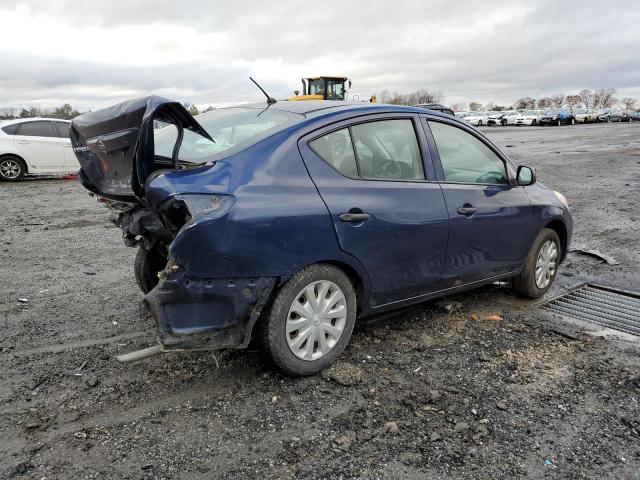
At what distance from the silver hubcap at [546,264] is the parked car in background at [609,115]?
67.2m

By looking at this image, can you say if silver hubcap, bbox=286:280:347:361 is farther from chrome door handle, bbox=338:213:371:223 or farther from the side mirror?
the side mirror

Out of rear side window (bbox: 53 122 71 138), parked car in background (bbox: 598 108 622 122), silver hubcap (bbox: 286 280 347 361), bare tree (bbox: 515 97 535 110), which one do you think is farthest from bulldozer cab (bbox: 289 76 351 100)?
bare tree (bbox: 515 97 535 110)

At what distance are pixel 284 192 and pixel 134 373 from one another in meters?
1.55

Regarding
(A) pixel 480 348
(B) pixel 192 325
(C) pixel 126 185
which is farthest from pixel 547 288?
(C) pixel 126 185

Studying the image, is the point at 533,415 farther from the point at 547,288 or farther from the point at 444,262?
the point at 547,288

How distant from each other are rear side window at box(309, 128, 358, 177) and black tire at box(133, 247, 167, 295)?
5.60 feet

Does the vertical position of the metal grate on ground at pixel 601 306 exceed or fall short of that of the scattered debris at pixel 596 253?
it falls short

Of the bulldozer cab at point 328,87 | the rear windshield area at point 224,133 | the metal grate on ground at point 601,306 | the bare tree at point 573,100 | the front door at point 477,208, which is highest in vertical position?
the bare tree at point 573,100

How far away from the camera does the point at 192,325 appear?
311 centimetres

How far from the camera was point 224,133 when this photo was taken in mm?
3785

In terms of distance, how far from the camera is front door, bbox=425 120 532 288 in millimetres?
4180

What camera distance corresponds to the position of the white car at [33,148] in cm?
1333

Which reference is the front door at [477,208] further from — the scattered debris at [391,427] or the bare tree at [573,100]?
the bare tree at [573,100]

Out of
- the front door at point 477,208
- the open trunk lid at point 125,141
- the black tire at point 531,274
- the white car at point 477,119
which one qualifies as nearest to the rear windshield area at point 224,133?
the open trunk lid at point 125,141
